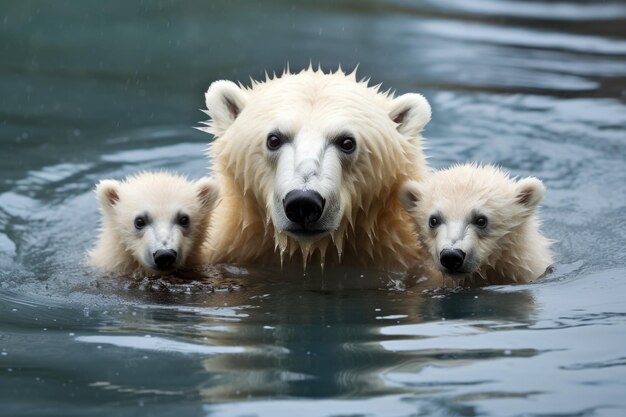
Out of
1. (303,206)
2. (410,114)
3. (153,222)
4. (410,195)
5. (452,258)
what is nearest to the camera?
(303,206)

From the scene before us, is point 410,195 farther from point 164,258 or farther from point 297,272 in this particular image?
point 164,258

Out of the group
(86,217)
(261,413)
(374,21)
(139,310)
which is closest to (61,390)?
(261,413)

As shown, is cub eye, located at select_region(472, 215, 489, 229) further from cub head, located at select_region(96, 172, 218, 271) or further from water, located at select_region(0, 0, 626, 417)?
cub head, located at select_region(96, 172, 218, 271)

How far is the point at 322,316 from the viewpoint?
519 centimetres

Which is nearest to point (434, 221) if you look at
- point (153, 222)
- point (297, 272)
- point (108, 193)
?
point (297, 272)

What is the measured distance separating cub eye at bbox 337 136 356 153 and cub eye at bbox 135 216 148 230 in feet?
3.93

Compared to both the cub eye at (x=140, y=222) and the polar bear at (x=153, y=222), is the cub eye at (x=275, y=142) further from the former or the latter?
the cub eye at (x=140, y=222)

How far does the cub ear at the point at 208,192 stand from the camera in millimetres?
6102

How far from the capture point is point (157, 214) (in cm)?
602

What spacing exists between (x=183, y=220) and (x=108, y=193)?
19.3 inches

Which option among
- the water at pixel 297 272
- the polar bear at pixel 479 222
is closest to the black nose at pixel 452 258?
the polar bear at pixel 479 222

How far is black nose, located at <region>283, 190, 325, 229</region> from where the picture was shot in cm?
505

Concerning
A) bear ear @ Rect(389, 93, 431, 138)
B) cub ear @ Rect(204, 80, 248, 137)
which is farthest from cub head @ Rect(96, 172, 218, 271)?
bear ear @ Rect(389, 93, 431, 138)

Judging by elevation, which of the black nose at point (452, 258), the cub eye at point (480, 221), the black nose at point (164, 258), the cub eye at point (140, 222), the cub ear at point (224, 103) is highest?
the cub ear at point (224, 103)
